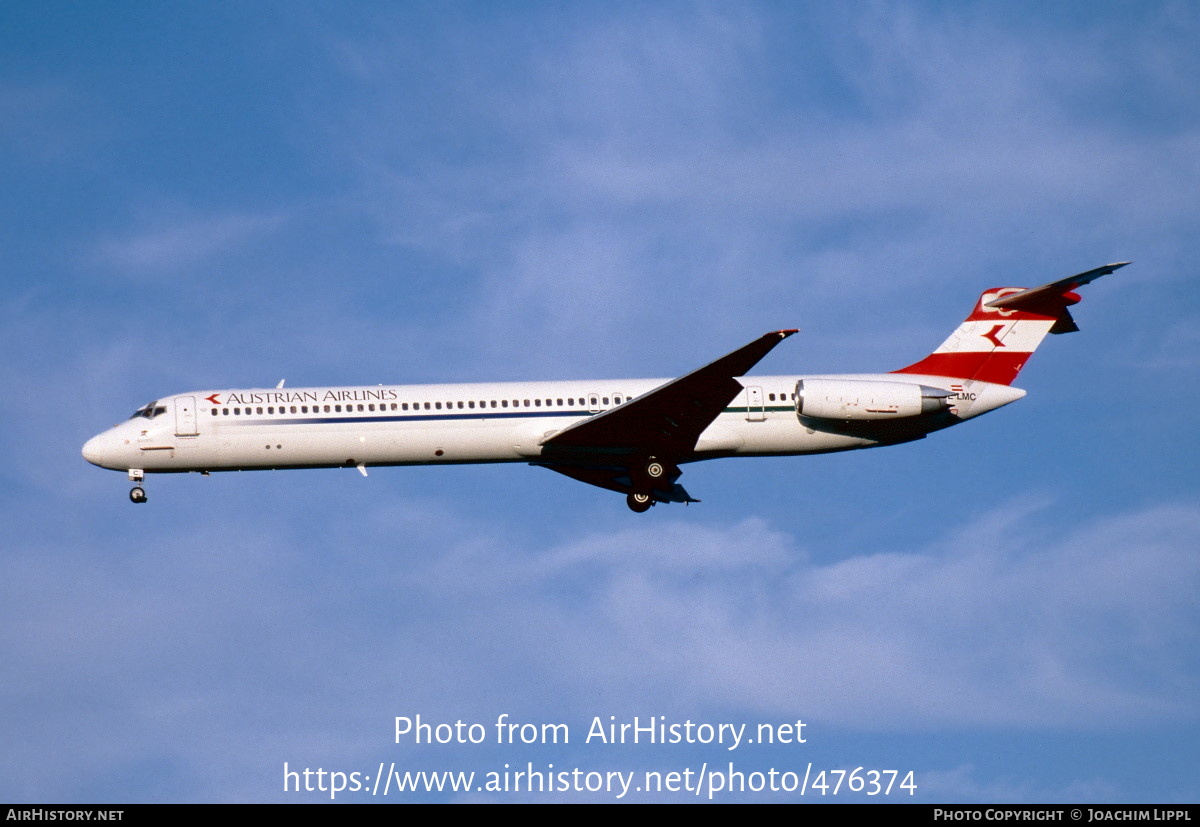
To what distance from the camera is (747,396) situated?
3706 cm

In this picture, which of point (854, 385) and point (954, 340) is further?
point (954, 340)

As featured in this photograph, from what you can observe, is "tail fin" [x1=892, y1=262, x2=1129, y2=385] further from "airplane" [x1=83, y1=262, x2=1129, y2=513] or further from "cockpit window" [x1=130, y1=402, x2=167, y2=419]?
"cockpit window" [x1=130, y1=402, x2=167, y2=419]

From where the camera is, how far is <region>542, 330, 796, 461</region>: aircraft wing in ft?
113

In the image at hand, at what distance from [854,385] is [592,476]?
7.26m

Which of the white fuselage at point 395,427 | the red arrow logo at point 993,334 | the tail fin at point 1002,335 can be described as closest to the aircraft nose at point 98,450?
the white fuselage at point 395,427

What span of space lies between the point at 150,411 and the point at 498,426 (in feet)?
29.5

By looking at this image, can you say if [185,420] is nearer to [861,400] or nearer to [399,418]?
[399,418]

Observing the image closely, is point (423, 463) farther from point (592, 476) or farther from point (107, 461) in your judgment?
point (107, 461)

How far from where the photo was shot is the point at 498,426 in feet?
121
